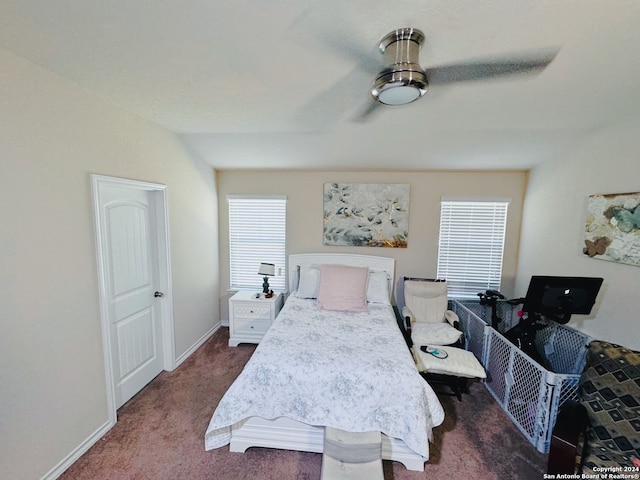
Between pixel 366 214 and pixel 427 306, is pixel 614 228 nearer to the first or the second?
pixel 427 306

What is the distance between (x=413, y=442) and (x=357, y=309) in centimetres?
139

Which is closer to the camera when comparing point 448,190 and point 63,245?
point 63,245

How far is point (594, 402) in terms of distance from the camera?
1.70 metres

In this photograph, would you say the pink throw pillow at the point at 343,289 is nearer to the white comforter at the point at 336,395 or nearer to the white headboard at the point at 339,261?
the white headboard at the point at 339,261

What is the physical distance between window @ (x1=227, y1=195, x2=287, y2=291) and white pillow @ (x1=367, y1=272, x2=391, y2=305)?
4.34 ft

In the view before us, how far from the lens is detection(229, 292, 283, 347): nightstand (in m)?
3.46

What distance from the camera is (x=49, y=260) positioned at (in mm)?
1703

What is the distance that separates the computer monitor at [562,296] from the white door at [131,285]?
Result: 3.62m

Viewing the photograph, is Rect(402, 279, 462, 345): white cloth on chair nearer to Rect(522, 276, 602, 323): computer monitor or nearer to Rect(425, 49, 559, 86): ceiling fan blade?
Rect(522, 276, 602, 323): computer monitor

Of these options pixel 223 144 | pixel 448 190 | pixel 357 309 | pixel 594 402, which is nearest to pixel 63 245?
pixel 223 144

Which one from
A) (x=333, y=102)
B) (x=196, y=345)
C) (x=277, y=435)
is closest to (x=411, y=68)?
(x=333, y=102)

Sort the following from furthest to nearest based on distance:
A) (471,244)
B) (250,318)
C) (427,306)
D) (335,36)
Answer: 1. (471,244)
2. (250,318)
3. (427,306)
4. (335,36)

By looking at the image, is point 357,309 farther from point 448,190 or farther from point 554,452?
point 448,190

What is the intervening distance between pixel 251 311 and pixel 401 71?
3.10 metres
